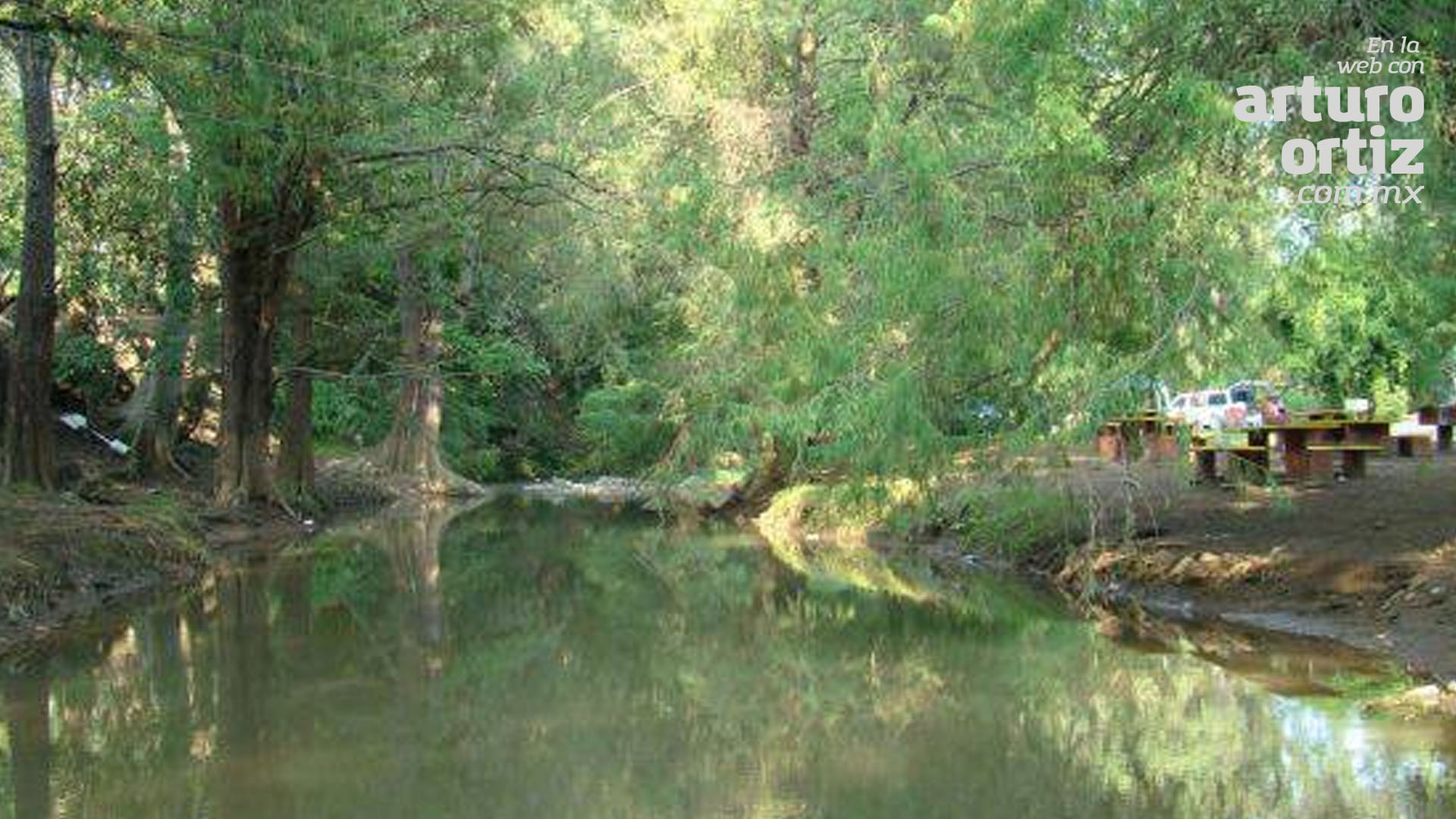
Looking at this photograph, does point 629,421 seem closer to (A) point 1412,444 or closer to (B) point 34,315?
(B) point 34,315

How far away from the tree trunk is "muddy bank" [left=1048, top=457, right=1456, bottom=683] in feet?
57.5

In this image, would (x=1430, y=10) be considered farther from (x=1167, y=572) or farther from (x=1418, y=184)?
(x=1167, y=572)

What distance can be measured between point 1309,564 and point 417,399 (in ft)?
77.7

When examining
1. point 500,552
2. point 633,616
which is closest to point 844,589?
point 633,616

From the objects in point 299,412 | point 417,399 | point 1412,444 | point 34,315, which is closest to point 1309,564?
point 1412,444

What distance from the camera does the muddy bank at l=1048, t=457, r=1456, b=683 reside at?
10711mm

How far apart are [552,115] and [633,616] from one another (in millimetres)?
8922

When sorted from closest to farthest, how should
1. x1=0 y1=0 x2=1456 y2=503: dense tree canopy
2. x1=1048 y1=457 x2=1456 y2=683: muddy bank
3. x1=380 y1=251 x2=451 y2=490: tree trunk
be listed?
x1=0 y1=0 x2=1456 y2=503: dense tree canopy
x1=1048 y1=457 x2=1456 y2=683: muddy bank
x1=380 y1=251 x2=451 y2=490: tree trunk

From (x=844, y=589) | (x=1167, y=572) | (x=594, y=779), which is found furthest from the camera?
(x=844, y=589)

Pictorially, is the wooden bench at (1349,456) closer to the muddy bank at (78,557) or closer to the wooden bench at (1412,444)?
the wooden bench at (1412,444)

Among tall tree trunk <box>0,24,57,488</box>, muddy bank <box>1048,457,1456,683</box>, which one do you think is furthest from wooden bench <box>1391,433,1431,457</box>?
tall tree trunk <box>0,24,57,488</box>

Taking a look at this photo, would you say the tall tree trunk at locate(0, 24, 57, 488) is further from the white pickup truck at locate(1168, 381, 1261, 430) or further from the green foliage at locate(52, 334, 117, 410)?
the white pickup truck at locate(1168, 381, 1261, 430)

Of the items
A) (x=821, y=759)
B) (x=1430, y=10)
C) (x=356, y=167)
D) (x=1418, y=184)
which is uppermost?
(x=356, y=167)

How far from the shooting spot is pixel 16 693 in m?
10.6
